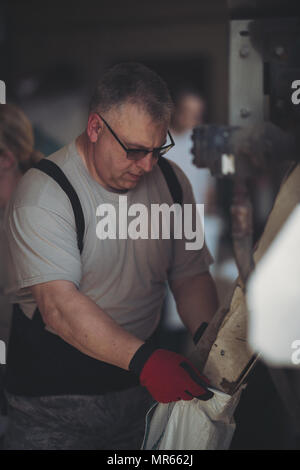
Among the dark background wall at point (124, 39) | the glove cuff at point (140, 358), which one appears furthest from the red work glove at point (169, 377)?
the dark background wall at point (124, 39)

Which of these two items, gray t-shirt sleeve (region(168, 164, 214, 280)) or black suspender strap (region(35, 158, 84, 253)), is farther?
gray t-shirt sleeve (region(168, 164, 214, 280))

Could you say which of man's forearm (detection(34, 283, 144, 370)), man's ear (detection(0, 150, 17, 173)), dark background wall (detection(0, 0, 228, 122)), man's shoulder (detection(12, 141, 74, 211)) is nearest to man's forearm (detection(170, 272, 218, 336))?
man's forearm (detection(34, 283, 144, 370))

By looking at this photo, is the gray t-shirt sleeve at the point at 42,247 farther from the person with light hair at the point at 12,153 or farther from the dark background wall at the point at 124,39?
the dark background wall at the point at 124,39

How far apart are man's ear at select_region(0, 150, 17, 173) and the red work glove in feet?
2.48

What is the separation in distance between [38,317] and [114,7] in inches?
185

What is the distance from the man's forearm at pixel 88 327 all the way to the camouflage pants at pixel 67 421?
279 millimetres

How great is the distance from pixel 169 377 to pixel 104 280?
1.16ft

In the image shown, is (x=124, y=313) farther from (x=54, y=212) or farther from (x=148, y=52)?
(x=148, y=52)

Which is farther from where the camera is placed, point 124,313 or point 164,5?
point 164,5

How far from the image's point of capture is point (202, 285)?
158 centimetres

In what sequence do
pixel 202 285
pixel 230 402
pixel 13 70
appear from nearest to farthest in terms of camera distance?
1. pixel 230 402
2. pixel 202 285
3. pixel 13 70

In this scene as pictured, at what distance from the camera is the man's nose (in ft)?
4.36

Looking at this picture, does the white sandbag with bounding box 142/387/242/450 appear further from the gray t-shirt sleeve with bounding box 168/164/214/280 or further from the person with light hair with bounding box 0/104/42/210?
the person with light hair with bounding box 0/104/42/210

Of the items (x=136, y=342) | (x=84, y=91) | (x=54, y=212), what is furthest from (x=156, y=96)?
(x=84, y=91)
